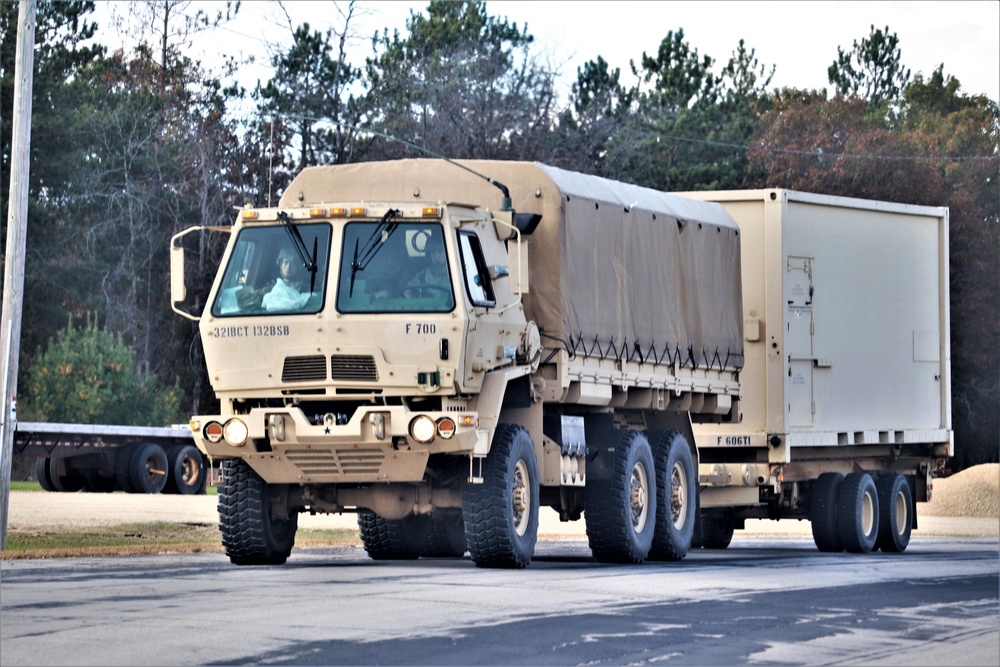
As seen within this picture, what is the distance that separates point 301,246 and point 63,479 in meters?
25.8

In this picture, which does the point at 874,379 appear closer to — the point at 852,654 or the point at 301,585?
the point at 301,585

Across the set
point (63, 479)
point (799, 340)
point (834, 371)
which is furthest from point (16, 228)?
point (63, 479)

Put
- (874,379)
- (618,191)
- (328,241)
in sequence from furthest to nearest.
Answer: (874,379) < (618,191) < (328,241)

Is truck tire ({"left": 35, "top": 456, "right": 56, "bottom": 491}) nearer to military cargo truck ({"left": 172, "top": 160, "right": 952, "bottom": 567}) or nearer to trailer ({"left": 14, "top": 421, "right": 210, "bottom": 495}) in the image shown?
trailer ({"left": 14, "top": 421, "right": 210, "bottom": 495})

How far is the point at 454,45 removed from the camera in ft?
202

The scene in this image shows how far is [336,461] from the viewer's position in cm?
1627

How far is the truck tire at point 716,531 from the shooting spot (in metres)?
24.5

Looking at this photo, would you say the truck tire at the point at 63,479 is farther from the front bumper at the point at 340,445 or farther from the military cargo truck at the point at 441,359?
the front bumper at the point at 340,445

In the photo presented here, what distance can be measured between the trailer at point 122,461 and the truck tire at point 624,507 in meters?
20.5

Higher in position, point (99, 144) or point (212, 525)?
point (99, 144)

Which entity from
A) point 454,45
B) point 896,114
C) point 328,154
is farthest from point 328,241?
point 896,114

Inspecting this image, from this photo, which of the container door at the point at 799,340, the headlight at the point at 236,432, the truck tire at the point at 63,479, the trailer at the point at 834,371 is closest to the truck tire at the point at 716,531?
the trailer at the point at 834,371

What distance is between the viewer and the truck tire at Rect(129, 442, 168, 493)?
39.6 metres

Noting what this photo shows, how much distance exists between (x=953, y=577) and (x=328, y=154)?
4024cm
